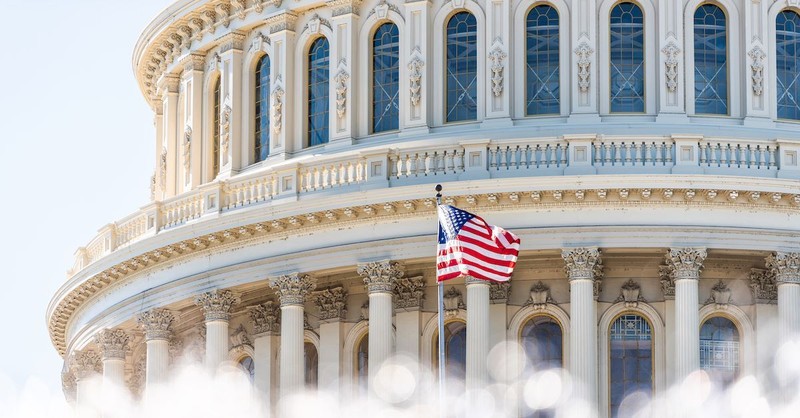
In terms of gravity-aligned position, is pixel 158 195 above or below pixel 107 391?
above

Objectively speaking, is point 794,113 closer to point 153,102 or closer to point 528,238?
point 528,238

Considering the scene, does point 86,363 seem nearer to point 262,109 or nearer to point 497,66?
point 262,109

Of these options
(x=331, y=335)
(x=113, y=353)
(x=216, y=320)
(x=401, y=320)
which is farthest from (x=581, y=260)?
(x=113, y=353)

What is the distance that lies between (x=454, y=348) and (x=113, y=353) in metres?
10.5

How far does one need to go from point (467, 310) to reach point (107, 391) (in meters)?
12.7

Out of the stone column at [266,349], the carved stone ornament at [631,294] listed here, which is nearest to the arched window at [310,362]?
the stone column at [266,349]

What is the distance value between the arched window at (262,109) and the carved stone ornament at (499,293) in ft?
28.5

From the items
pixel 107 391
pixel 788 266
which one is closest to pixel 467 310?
pixel 788 266

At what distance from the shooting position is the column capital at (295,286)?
6862 centimetres

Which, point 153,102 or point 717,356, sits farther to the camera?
point 153,102

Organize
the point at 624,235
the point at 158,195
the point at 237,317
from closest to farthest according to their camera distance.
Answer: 1. the point at 624,235
2. the point at 237,317
3. the point at 158,195

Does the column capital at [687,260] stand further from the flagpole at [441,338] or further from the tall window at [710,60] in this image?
the flagpole at [441,338]

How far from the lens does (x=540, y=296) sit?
67.8 m

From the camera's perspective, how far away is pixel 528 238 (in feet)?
216
